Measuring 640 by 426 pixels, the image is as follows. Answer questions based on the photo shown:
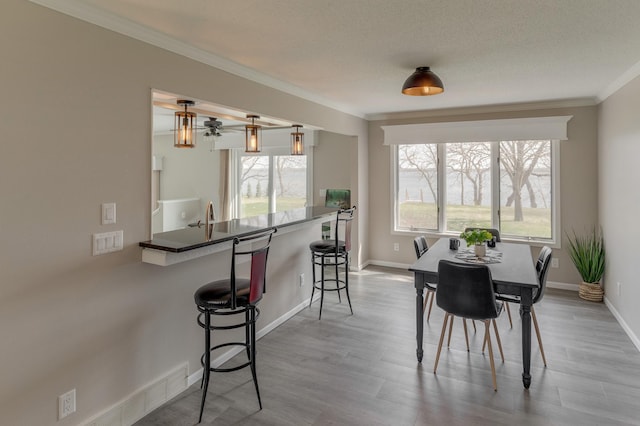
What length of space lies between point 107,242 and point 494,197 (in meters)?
5.04

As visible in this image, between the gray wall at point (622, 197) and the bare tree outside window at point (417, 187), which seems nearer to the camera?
the gray wall at point (622, 197)

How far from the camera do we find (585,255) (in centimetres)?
459

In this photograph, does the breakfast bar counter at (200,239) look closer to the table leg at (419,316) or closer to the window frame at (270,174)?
the table leg at (419,316)

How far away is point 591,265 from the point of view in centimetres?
453

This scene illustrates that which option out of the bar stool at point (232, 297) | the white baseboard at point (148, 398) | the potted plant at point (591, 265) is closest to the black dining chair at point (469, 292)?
the bar stool at point (232, 297)

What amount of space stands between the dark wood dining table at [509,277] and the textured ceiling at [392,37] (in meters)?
1.72

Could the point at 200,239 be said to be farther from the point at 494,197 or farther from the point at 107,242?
the point at 494,197

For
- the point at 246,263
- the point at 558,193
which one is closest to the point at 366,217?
the point at 558,193

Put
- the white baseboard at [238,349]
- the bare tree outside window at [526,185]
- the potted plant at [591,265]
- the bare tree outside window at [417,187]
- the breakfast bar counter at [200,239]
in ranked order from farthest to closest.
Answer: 1. the bare tree outside window at [417,187]
2. the bare tree outside window at [526,185]
3. the potted plant at [591,265]
4. the white baseboard at [238,349]
5. the breakfast bar counter at [200,239]

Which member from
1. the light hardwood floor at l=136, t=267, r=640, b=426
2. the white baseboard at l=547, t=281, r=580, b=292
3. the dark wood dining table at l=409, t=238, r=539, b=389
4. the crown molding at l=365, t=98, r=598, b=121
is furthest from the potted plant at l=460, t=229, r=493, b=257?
the crown molding at l=365, t=98, r=598, b=121

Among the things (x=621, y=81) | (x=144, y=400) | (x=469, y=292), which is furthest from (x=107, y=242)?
(x=621, y=81)

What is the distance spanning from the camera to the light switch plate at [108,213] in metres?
2.15

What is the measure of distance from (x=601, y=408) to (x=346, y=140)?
4.79 meters

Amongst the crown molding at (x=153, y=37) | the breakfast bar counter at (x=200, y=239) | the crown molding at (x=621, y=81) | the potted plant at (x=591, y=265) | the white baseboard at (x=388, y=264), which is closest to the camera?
the crown molding at (x=153, y=37)
